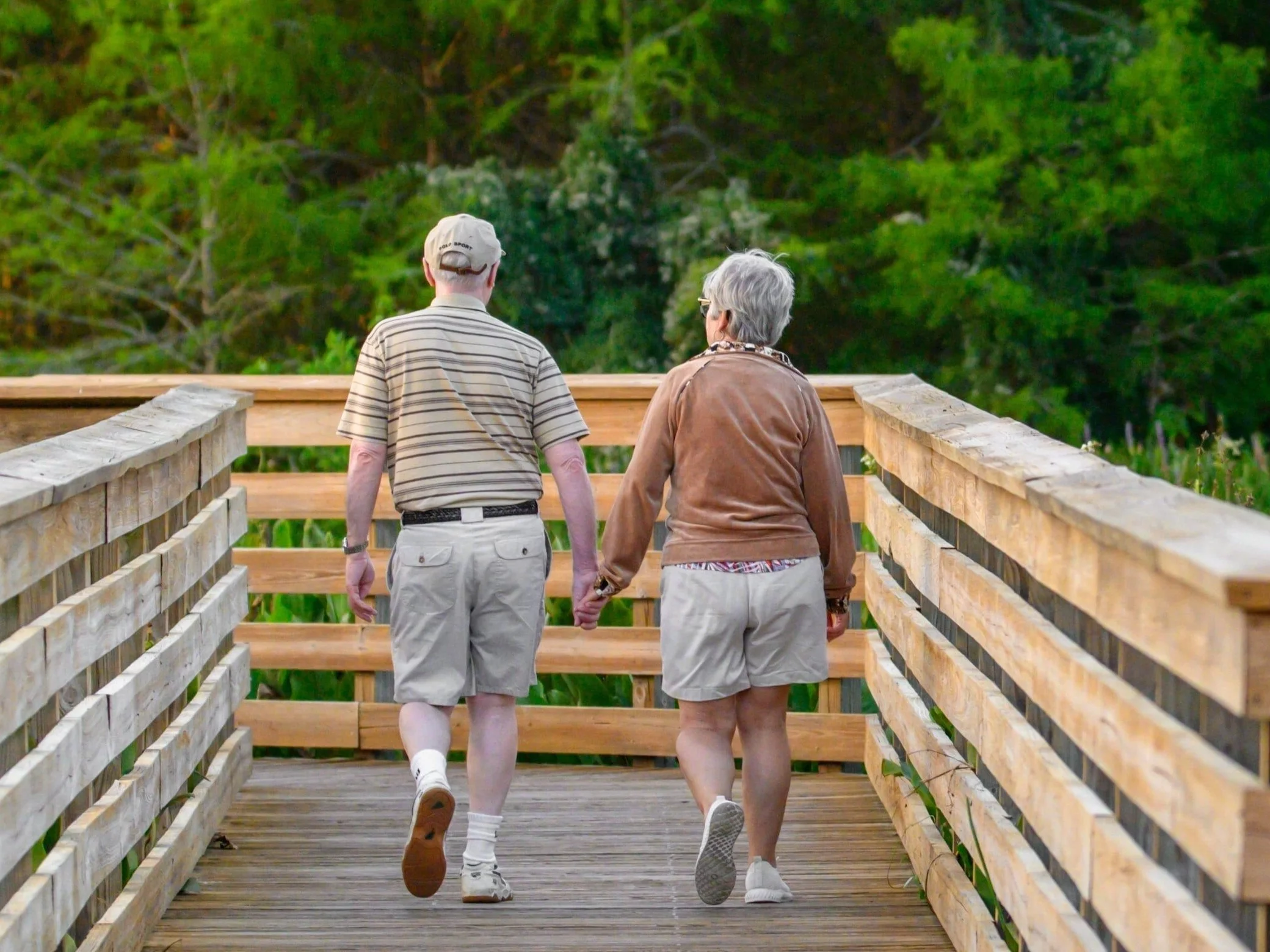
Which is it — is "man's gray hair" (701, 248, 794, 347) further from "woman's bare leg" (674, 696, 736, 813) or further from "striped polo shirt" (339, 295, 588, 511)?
"woman's bare leg" (674, 696, 736, 813)

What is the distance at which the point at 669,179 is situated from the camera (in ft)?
66.1

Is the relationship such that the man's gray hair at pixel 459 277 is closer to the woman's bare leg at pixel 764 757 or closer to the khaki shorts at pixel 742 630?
the khaki shorts at pixel 742 630

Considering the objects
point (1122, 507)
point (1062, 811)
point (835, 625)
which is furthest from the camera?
point (835, 625)

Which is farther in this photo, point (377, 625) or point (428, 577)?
point (377, 625)

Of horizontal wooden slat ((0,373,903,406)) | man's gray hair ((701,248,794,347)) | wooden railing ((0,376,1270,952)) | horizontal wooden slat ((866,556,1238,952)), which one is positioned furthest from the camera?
horizontal wooden slat ((0,373,903,406))

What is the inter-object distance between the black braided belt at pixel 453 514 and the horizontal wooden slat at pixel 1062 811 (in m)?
1.00

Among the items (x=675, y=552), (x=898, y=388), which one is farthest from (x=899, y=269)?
(x=675, y=552)

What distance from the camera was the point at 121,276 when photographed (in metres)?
19.0

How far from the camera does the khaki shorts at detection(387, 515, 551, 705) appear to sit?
4.00 meters

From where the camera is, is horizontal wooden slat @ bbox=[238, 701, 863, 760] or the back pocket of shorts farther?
horizontal wooden slat @ bbox=[238, 701, 863, 760]

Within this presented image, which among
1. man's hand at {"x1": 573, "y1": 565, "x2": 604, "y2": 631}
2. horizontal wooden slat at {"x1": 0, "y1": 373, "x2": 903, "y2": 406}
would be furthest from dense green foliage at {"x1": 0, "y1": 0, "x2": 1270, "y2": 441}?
man's hand at {"x1": 573, "y1": 565, "x2": 604, "y2": 631}

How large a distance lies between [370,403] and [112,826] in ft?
3.73

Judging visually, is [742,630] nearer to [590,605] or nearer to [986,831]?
[590,605]

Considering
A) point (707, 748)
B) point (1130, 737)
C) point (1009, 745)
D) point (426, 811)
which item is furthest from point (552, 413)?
point (1130, 737)
